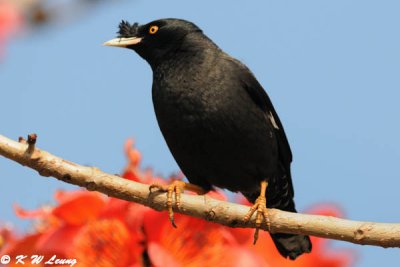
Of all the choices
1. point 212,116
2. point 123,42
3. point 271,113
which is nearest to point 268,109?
point 271,113

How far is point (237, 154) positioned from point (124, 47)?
45.1 inches

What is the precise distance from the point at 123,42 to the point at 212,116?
96 cm

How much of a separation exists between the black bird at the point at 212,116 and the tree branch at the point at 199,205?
73 cm

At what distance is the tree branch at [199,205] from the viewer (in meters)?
2.62

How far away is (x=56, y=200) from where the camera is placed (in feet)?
6.82

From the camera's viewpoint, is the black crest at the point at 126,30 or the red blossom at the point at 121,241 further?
the black crest at the point at 126,30

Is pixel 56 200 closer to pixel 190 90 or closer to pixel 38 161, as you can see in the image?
pixel 38 161

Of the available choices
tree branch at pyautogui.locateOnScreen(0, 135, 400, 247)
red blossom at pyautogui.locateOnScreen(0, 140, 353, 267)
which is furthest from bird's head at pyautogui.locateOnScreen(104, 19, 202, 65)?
red blossom at pyautogui.locateOnScreen(0, 140, 353, 267)

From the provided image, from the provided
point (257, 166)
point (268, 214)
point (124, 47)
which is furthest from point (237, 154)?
point (124, 47)

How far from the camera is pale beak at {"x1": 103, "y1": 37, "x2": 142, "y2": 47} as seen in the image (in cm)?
434

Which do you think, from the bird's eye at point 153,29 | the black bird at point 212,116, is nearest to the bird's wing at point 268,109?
the black bird at point 212,116
